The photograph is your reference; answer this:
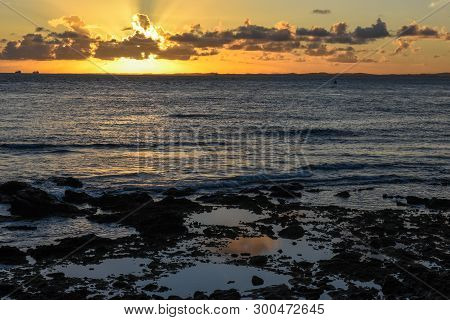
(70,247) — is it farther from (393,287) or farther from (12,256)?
(393,287)

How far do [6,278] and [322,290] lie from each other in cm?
1108

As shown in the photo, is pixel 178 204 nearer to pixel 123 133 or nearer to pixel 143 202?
pixel 143 202

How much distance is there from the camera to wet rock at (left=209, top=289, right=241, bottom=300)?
53.0 ft

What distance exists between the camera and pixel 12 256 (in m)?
19.7

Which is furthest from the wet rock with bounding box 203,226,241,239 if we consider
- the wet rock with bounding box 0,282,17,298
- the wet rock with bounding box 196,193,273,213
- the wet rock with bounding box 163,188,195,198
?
the wet rock with bounding box 0,282,17,298

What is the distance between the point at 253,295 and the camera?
53.8 feet

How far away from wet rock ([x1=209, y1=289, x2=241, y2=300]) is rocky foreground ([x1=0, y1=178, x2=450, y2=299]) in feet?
0.11

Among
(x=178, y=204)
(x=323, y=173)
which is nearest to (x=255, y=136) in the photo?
(x=323, y=173)

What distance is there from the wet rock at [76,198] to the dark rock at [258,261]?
41.1 feet

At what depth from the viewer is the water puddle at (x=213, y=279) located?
56.0 ft

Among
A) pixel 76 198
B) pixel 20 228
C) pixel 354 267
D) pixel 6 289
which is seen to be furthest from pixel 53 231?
pixel 354 267

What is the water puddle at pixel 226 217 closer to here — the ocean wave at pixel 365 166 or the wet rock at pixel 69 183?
the wet rock at pixel 69 183

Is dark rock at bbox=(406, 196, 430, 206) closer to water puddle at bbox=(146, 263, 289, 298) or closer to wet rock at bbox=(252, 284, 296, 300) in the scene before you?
water puddle at bbox=(146, 263, 289, 298)

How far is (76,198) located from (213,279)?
1370 centimetres
